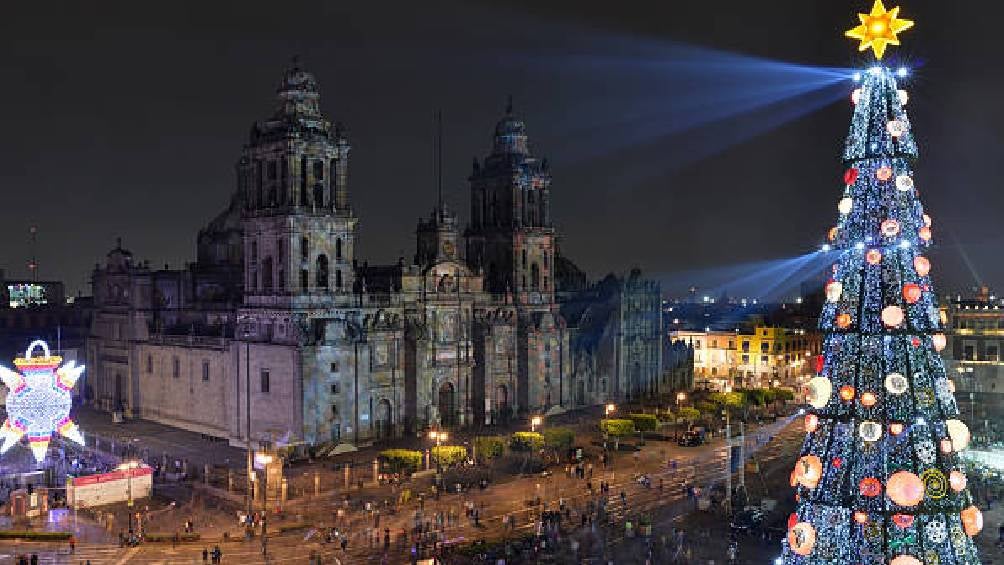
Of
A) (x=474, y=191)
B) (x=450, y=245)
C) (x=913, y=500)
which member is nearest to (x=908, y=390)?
(x=913, y=500)

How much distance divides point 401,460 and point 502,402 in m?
28.8

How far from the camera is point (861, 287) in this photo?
24875 millimetres

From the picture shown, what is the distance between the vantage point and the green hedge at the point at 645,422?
78688 millimetres

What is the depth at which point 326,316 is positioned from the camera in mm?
71188

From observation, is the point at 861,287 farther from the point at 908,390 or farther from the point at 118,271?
the point at 118,271

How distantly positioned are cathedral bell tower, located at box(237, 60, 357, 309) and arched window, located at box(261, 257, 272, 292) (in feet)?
0.27

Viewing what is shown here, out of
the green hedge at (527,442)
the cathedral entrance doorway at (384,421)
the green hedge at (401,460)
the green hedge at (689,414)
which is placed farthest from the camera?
the green hedge at (689,414)

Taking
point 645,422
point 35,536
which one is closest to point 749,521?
point 645,422

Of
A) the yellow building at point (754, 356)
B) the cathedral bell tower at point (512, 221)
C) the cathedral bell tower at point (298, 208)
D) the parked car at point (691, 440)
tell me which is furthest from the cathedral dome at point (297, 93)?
the yellow building at point (754, 356)

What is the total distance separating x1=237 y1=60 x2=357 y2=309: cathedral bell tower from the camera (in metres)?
69.6

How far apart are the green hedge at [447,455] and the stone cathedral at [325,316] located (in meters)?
11.9

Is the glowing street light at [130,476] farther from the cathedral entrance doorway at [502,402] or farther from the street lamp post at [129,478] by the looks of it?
the cathedral entrance doorway at [502,402]

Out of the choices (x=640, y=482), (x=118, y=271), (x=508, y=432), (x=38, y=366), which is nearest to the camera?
(x=38, y=366)

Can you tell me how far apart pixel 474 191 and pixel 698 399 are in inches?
1424
